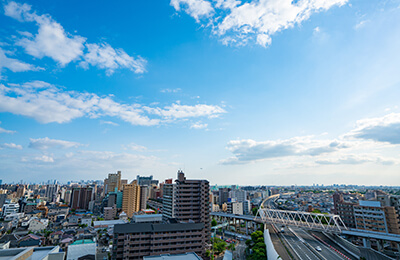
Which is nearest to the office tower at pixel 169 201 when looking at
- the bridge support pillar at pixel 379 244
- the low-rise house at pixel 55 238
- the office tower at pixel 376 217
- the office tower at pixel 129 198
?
the low-rise house at pixel 55 238

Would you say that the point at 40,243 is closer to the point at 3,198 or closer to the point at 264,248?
the point at 264,248

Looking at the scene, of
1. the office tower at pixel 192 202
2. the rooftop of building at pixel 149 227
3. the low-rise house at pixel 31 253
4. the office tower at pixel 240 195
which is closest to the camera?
the low-rise house at pixel 31 253

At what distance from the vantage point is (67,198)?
156750mm

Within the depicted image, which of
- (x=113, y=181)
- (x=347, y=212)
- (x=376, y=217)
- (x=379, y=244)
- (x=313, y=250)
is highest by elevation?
(x=113, y=181)

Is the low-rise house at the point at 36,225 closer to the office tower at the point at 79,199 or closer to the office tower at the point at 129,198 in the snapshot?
the office tower at the point at 129,198

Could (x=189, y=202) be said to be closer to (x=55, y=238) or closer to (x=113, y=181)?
(x=55, y=238)

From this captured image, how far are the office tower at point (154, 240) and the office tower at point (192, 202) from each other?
53.9 feet

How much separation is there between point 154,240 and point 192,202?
2174cm

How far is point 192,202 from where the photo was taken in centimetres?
5978

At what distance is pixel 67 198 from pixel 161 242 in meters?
153

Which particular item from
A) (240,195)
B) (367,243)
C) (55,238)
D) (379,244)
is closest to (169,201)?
(55,238)

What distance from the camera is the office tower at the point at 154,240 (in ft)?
123

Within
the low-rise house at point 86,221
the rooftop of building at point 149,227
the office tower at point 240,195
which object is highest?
the rooftop of building at point 149,227

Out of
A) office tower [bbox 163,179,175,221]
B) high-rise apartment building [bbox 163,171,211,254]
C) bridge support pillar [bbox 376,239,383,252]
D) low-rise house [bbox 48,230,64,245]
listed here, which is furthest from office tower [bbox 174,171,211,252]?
bridge support pillar [bbox 376,239,383,252]
